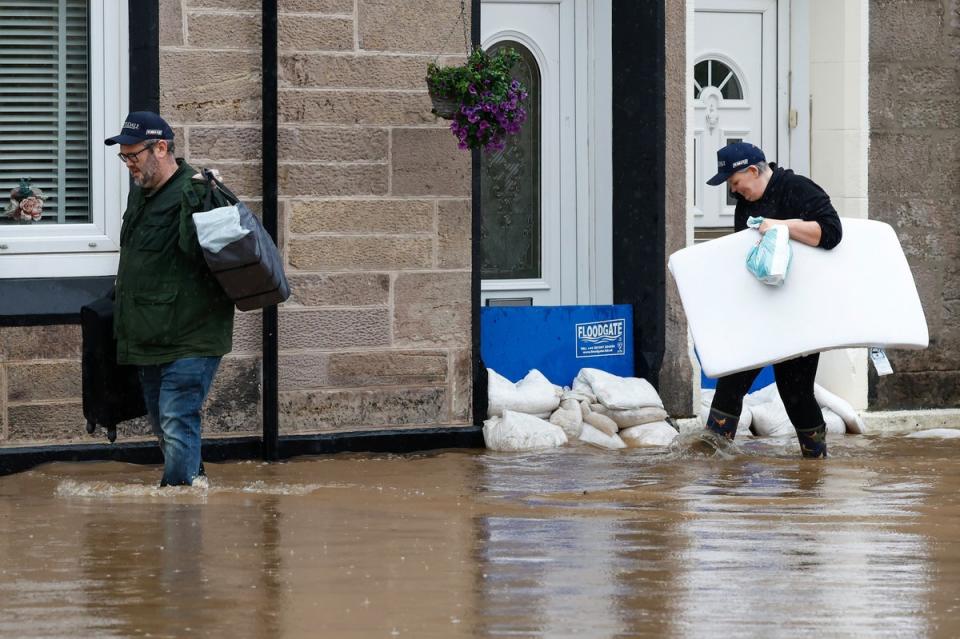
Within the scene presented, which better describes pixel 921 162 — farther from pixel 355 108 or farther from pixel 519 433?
pixel 355 108

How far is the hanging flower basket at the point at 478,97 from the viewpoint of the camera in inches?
358

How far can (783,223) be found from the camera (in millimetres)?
8484

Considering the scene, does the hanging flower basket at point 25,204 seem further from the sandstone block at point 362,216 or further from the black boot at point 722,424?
the black boot at point 722,424

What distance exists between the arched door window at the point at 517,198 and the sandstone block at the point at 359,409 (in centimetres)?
116

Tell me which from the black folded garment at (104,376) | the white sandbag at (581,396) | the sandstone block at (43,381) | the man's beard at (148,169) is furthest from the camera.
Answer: the white sandbag at (581,396)

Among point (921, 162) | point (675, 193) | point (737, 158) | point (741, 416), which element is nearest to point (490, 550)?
point (737, 158)

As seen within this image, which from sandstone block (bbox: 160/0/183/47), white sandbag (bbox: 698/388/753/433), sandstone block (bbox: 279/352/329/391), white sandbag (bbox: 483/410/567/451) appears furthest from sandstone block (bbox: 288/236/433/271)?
white sandbag (bbox: 698/388/753/433)

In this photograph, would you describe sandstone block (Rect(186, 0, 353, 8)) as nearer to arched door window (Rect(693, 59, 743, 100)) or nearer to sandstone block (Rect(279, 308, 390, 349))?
sandstone block (Rect(279, 308, 390, 349))

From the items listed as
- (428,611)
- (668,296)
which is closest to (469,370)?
(668,296)

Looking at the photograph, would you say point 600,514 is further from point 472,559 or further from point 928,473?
point 928,473

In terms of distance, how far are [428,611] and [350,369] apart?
4283mm

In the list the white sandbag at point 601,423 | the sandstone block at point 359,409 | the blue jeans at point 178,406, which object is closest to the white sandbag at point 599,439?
the white sandbag at point 601,423

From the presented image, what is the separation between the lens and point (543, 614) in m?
5.04

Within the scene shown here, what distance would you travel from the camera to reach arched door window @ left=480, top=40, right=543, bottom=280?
1037cm
